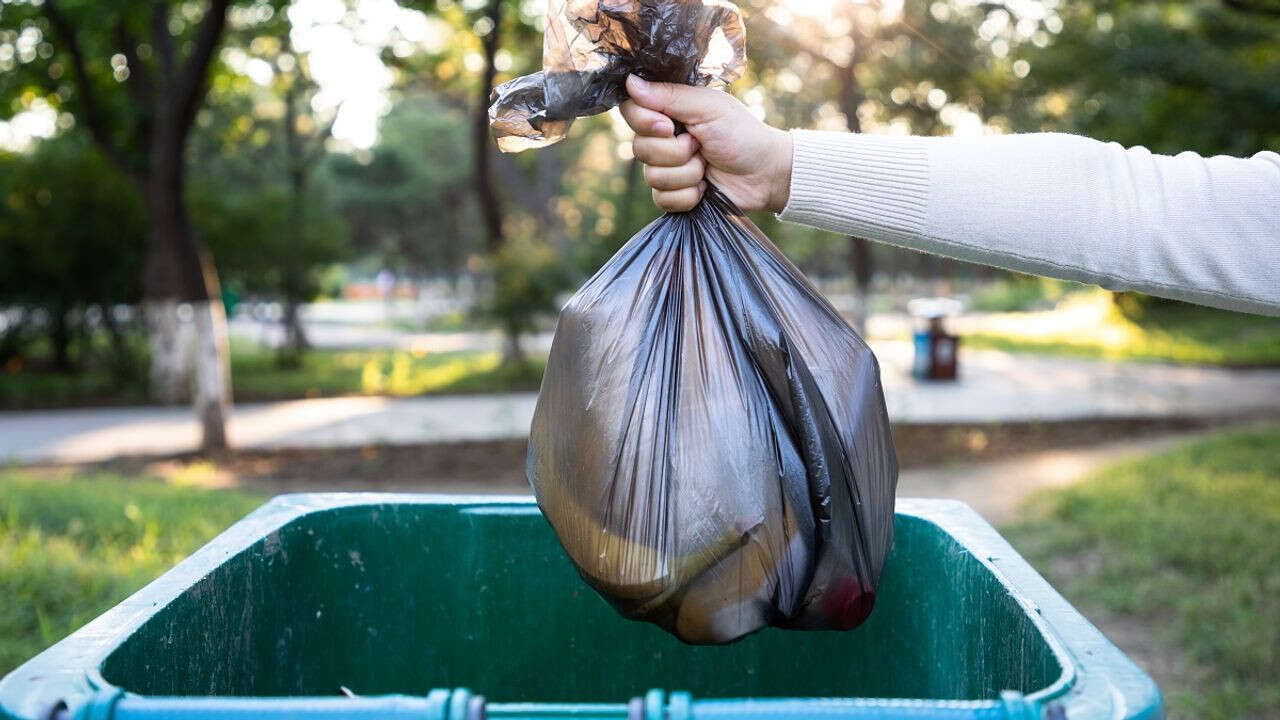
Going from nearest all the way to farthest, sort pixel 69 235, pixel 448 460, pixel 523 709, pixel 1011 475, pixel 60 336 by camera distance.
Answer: pixel 523 709 < pixel 1011 475 < pixel 448 460 < pixel 69 235 < pixel 60 336

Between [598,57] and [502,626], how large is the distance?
3.40 ft

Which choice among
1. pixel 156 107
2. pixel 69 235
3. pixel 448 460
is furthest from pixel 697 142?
pixel 69 235

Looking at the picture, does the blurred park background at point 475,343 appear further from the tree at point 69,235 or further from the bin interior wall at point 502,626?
the bin interior wall at point 502,626

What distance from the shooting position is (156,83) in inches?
466

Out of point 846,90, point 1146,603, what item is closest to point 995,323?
point 846,90

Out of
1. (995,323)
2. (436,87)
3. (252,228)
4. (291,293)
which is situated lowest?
(995,323)

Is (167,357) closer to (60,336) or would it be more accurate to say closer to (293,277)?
(60,336)

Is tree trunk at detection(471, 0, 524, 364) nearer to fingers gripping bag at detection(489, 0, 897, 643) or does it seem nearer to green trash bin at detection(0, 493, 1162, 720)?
green trash bin at detection(0, 493, 1162, 720)

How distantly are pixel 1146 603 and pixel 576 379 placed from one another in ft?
12.0

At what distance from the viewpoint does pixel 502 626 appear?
1.92 m

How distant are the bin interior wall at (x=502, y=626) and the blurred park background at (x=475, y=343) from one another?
0.96m

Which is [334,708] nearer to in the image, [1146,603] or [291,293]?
[1146,603]

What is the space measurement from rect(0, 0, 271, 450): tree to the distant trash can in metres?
8.43

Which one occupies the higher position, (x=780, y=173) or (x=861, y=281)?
(x=780, y=173)
